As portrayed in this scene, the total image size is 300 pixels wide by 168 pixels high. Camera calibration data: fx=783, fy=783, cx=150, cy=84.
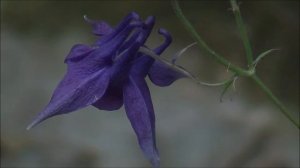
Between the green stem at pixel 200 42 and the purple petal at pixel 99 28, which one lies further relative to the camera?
the purple petal at pixel 99 28

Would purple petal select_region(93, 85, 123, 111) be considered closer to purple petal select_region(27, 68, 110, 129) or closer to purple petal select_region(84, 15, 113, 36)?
purple petal select_region(27, 68, 110, 129)

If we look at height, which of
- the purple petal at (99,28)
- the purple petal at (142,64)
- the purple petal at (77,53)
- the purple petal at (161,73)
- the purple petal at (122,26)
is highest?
the purple petal at (122,26)

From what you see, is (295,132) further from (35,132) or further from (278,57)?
(35,132)

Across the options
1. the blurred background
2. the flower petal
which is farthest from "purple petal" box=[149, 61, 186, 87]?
the blurred background

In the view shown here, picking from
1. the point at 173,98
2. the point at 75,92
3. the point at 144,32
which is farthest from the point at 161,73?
the point at 173,98

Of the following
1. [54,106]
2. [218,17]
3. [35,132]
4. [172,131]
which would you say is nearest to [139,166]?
[172,131]

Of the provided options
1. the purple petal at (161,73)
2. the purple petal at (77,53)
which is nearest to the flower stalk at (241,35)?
the purple petal at (161,73)

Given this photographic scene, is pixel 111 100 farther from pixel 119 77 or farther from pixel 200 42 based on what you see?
pixel 200 42

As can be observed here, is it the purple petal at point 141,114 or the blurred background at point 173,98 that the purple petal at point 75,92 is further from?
the blurred background at point 173,98
